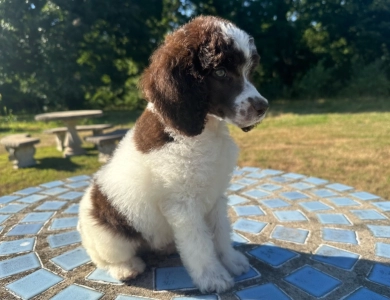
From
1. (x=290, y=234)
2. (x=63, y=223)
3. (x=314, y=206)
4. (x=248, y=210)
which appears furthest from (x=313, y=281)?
(x=63, y=223)

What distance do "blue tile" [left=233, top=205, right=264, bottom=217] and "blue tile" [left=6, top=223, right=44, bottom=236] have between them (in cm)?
220

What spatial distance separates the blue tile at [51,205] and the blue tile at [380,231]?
359cm

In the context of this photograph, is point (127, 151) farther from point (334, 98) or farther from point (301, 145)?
point (334, 98)

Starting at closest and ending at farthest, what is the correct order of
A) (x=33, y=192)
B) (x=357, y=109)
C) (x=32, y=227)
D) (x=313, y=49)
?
(x=32, y=227)
(x=33, y=192)
(x=357, y=109)
(x=313, y=49)

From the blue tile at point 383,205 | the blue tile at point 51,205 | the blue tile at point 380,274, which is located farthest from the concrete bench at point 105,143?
the blue tile at point 380,274

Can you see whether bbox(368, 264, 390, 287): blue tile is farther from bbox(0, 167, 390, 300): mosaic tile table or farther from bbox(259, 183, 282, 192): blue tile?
bbox(259, 183, 282, 192): blue tile

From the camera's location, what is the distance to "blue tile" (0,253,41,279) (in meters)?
3.01

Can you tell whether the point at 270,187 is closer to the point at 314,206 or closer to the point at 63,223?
the point at 314,206

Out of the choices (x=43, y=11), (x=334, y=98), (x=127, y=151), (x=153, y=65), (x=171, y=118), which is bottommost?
(x=334, y=98)

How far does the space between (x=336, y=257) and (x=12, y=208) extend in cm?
378

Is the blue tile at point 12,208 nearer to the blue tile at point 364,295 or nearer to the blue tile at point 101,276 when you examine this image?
the blue tile at point 101,276

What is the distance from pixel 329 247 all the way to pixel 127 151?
2.06 metres

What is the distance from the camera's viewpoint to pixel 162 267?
3.01 meters

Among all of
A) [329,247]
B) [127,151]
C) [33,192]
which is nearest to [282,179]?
[329,247]
